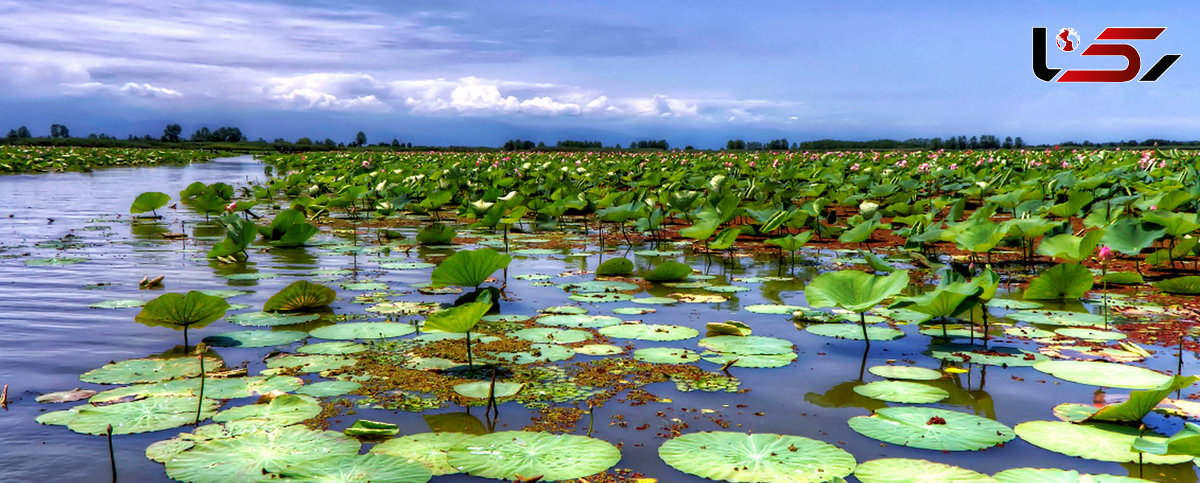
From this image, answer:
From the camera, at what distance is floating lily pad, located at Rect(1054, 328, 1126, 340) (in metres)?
3.79

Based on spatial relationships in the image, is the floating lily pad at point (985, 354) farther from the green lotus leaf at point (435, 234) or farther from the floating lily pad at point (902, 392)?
the green lotus leaf at point (435, 234)

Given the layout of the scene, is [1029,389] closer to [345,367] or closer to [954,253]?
[345,367]

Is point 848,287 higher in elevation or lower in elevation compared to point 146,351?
higher

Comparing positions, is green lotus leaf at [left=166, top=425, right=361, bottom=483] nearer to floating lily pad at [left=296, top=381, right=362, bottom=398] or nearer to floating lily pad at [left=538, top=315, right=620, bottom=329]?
floating lily pad at [left=296, top=381, right=362, bottom=398]

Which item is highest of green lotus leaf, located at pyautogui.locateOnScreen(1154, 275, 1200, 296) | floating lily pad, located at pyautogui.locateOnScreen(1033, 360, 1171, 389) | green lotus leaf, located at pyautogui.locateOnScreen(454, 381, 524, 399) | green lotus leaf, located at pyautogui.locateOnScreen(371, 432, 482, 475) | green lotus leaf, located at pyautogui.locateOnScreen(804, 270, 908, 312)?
green lotus leaf, located at pyautogui.locateOnScreen(804, 270, 908, 312)

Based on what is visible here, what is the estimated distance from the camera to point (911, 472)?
2.16m

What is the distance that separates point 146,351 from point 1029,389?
150 inches

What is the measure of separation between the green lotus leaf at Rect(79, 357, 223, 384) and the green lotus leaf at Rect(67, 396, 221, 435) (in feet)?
1.11

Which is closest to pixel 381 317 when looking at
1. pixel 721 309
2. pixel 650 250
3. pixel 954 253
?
pixel 721 309

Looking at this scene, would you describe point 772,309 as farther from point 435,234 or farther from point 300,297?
point 435,234

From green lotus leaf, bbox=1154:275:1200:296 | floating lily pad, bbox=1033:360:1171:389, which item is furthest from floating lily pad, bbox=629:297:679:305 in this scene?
green lotus leaf, bbox=1154:275:1200:296

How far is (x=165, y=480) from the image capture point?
2.12 metres

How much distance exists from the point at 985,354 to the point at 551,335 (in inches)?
80.9

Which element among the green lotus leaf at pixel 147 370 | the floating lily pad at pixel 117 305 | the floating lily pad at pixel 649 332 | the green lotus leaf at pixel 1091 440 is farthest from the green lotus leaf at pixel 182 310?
the green lotus leaf at pixel 1091 440
